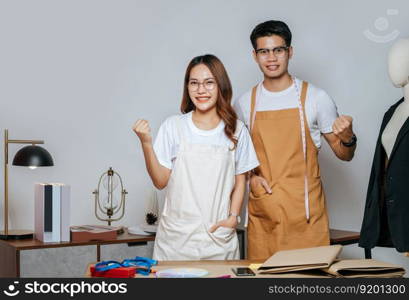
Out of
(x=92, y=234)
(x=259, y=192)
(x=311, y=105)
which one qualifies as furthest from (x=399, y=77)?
(x=92, y=234)

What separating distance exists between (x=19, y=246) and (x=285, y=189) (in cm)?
116

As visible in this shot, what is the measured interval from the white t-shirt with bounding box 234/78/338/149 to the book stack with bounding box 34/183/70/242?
2.94 feet

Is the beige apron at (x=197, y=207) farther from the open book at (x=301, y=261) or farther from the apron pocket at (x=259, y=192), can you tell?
the open book at (x=301, y=261)

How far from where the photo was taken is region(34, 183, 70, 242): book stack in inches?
111

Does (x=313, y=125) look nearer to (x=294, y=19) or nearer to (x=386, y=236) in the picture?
(x=386, y=236)

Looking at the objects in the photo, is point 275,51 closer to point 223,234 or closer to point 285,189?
point 285,189

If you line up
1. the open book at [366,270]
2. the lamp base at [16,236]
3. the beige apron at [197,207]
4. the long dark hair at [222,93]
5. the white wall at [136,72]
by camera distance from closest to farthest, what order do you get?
1. the open book at [366,270]
2. the beige apron at [197,207]
3. the long dark hair at [222,93]
4. the lamp base at [16,236]
5. the white wall at [136,72]

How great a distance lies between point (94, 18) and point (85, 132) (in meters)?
0.65

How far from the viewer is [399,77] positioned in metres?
2.53

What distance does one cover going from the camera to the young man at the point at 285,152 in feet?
9.10

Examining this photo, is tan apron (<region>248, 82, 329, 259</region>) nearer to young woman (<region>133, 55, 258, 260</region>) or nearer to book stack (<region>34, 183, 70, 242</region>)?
young woman (<region>133, 55, 258, 260</region>)

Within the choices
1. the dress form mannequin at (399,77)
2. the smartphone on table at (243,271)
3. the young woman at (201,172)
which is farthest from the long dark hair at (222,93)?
the smartphone on table at (243,271)

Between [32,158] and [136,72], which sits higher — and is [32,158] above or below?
below

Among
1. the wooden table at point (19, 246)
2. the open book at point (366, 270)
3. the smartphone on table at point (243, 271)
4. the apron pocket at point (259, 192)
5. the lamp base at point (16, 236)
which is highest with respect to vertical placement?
the apron pocket at point (259, 192)
